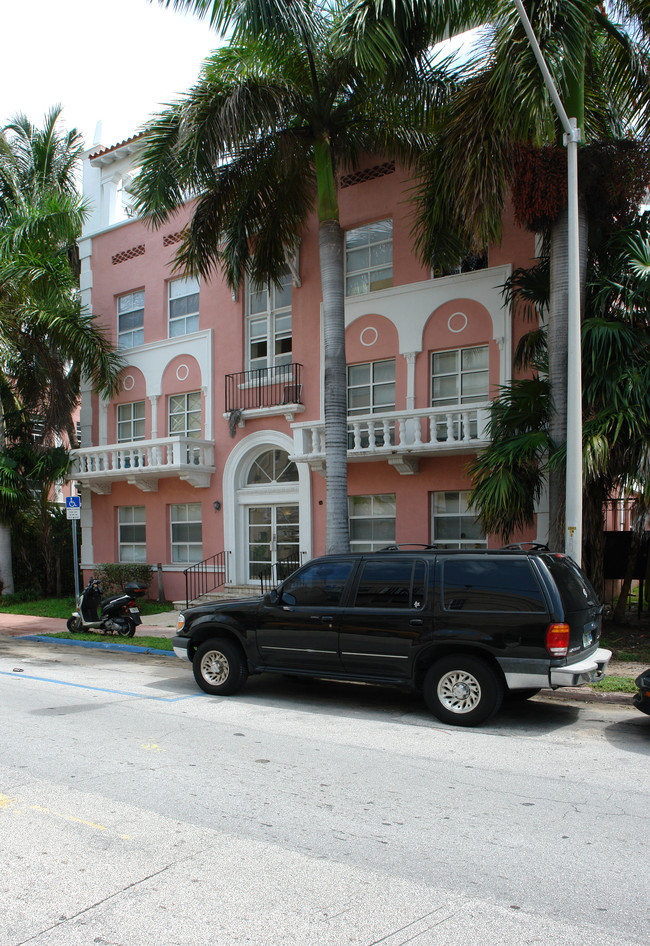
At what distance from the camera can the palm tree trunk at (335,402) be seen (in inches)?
535

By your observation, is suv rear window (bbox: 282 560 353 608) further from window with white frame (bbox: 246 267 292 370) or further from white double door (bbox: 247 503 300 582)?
window with white frame (bbox: 246 267 292 370)

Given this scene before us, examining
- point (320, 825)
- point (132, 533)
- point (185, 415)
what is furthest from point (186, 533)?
point (320, 825)

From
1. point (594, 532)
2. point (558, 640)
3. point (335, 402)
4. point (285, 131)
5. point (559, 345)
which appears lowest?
point (558, 640)

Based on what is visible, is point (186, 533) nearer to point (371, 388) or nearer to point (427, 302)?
point (371, 388)

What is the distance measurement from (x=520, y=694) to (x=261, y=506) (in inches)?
458

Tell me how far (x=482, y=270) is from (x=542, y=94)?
546cm

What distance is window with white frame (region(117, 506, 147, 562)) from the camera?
22.3 m

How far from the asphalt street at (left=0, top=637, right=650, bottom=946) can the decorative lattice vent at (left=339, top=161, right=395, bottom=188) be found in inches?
488

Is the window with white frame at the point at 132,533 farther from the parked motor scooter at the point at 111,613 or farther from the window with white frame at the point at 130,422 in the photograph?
the parked motor scooter at the point at 111,613

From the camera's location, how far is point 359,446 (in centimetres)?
1623

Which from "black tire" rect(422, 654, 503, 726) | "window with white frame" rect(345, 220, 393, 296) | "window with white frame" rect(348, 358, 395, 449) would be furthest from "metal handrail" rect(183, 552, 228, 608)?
"black tire" rect(422, 654, 503, 726)

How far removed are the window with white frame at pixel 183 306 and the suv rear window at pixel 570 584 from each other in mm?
14771

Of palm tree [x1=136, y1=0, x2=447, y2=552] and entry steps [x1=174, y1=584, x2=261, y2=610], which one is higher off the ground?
palm tree [x1=136, y1=0, x2=447, y2=552]

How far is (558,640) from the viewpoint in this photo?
7539 millimetres
